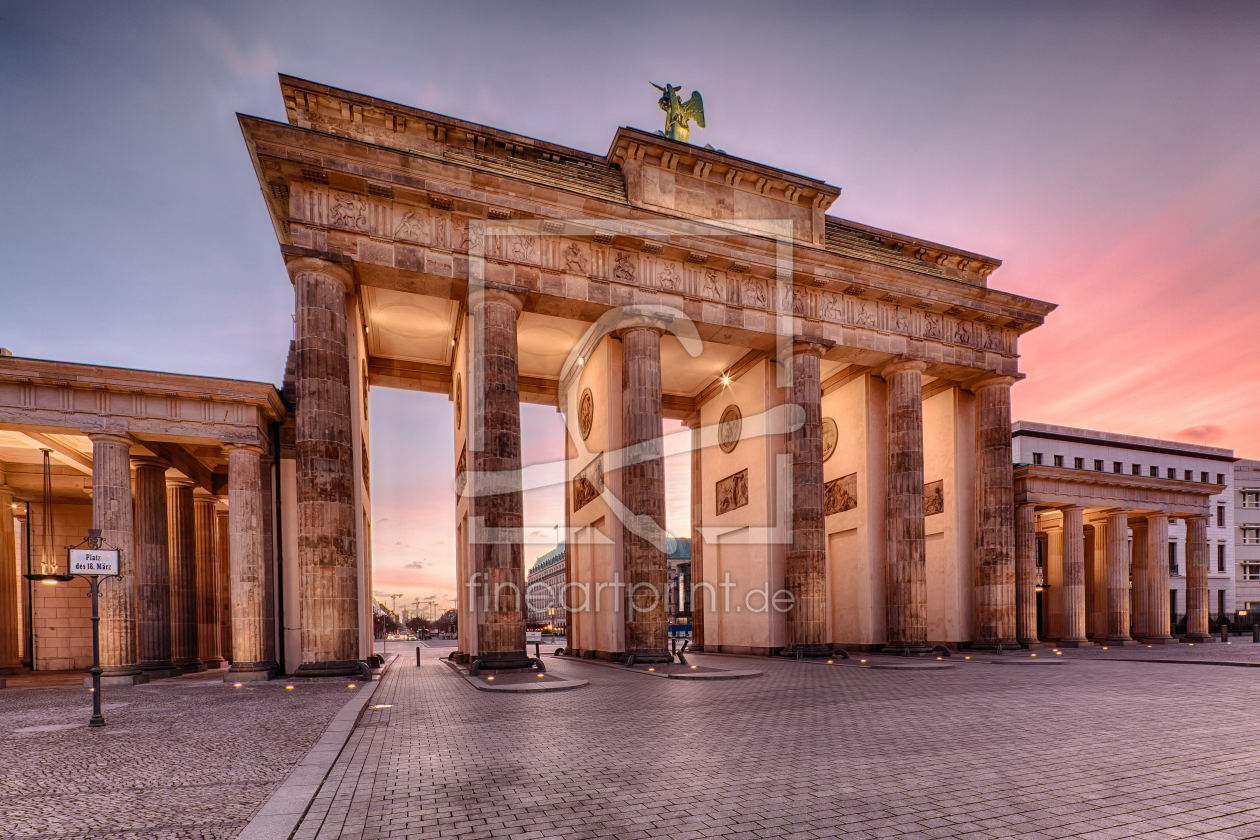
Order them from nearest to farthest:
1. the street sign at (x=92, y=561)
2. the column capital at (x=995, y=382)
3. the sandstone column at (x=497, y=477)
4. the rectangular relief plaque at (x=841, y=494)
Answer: the street sign at (x=92, y=561), the sandstone column at (x=497, y=477), the column capital at (x=995, y=382), the rectangular relief plaque at (x=841, y=494)

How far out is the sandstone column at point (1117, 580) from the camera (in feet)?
113

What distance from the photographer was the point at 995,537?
94.0 feet

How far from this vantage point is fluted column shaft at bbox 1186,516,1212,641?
37.0 meters

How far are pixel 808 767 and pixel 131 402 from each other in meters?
20.2

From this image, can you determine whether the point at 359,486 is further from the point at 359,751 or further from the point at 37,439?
the point at 359,751

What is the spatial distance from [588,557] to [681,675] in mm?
11289

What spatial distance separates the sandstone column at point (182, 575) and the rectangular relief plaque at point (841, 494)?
971 inches

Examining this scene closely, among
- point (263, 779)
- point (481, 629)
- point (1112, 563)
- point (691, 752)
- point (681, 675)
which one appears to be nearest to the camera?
point (263, 779)

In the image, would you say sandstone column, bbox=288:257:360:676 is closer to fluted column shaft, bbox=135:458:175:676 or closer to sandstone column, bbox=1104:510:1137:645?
fluted column shaft, bbox=135:458:175:676

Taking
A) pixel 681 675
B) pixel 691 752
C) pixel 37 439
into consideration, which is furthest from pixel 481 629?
pixel 37 439

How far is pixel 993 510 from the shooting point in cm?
2873

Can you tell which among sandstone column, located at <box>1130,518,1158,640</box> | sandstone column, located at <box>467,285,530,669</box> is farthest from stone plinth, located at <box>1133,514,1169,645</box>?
sandstone column, located at <box>467,285,530,669</box>

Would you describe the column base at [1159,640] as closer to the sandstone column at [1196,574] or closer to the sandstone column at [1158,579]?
the sandstone column at [1158,579]

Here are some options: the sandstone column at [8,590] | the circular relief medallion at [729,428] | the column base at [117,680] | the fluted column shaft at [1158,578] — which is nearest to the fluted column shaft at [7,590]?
the sandstone column at [8,590]
